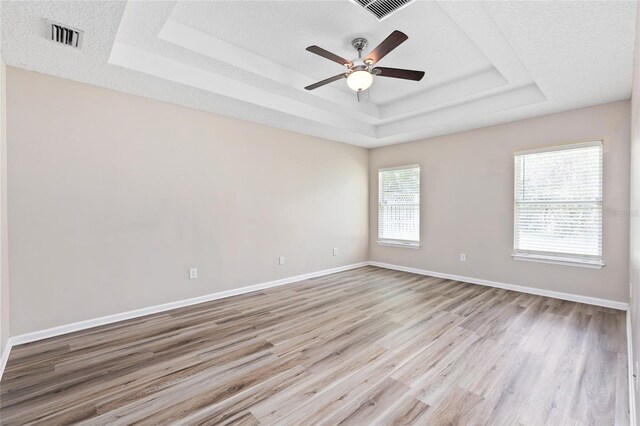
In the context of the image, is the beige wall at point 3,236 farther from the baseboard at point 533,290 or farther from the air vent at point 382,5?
the baseboard at point 533,290

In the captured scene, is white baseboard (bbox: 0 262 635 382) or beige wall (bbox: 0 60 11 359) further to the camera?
white baseboard (bbox: 0 262 635 382)

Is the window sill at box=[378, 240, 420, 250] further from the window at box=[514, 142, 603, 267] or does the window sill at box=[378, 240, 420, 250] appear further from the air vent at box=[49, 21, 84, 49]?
the air vent at box=[49, 21, 84, 49]

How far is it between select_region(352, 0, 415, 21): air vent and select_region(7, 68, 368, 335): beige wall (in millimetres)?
2563

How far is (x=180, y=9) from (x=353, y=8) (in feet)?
4.93

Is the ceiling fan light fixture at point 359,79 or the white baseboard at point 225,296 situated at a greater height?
the ceiling fan light fixture at point 359,79

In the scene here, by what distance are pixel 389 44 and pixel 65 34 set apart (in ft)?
8.26

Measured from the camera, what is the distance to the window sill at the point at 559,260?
366cm

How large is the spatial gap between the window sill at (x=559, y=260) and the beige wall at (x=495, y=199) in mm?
67

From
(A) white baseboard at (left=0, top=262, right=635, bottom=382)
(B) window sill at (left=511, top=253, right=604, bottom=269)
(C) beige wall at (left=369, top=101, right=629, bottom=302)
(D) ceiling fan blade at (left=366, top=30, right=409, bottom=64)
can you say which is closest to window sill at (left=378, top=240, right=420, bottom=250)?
(C) beige wall at (left=369, top=101, right=629, bottom=302)

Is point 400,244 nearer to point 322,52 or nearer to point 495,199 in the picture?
point 495,199

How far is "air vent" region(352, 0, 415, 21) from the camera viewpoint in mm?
2102

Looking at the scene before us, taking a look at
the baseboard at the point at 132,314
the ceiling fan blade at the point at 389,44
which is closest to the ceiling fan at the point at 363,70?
the ceiling fan blade at the point at 389,44

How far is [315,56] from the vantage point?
325cm

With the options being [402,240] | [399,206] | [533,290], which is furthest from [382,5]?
[402,240]
